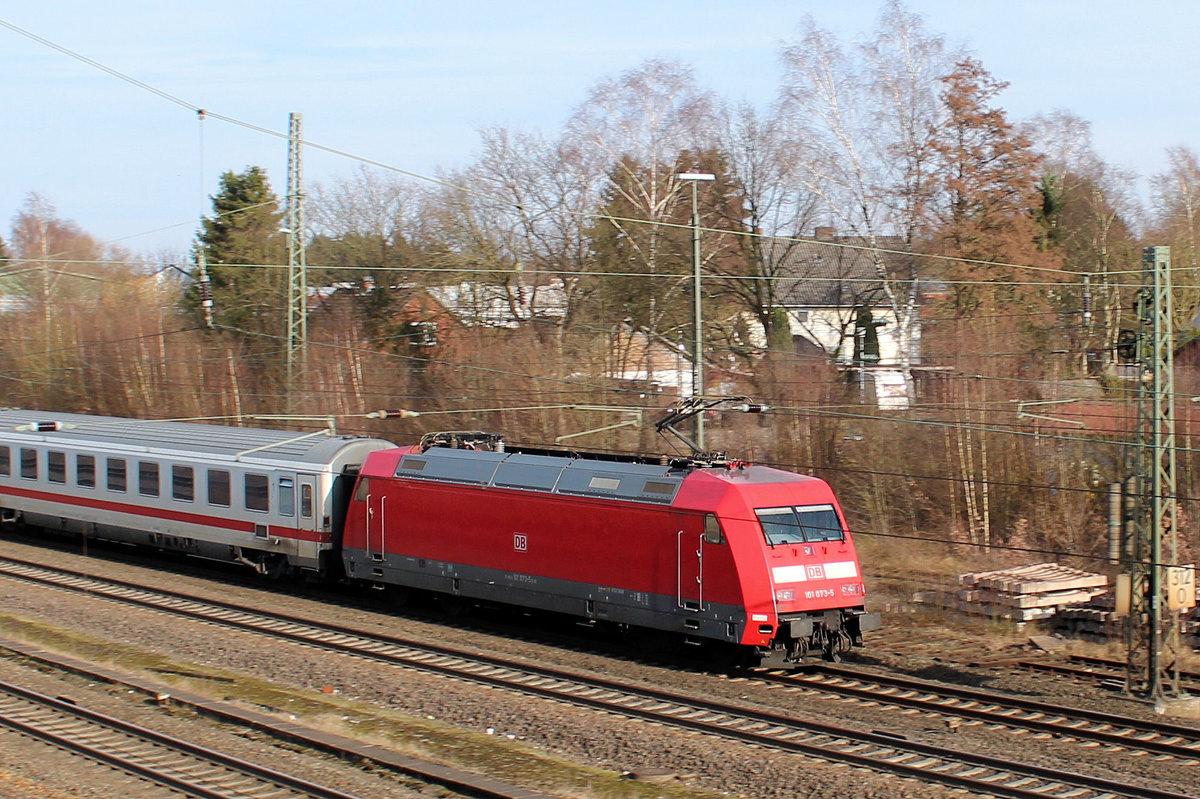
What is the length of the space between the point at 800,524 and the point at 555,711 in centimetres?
444

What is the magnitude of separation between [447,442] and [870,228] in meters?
20.3

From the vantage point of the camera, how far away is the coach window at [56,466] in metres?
27.5

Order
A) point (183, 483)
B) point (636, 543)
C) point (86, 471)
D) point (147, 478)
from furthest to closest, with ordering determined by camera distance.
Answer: point (86, 471) < point (147, 478) < point (183, 483) < point (636, 543)

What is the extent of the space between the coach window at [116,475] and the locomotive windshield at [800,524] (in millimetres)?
16246

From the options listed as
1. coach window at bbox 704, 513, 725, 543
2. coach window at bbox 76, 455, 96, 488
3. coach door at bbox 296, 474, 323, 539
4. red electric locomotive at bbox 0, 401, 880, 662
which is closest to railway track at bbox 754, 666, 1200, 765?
red electric locomotive at bbox 0, 401, 880, 662

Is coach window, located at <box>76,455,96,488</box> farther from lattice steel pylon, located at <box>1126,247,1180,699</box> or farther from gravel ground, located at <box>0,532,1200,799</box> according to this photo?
lattice steel pylon, located at <box>1126,247,1180,699</box>

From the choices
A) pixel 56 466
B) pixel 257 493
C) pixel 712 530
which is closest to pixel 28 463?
pixel 56 466

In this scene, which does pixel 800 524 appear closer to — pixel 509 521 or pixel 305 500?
pixel 509 521

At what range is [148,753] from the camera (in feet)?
40.9

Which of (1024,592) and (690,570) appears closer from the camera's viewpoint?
(690,570)

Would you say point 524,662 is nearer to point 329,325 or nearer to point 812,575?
point 812,575

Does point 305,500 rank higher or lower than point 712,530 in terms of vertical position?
lower

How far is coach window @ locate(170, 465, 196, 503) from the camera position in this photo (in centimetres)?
2425

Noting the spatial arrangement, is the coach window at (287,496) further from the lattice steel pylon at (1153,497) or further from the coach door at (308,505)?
the lattice steel pylon at (1153,497)
